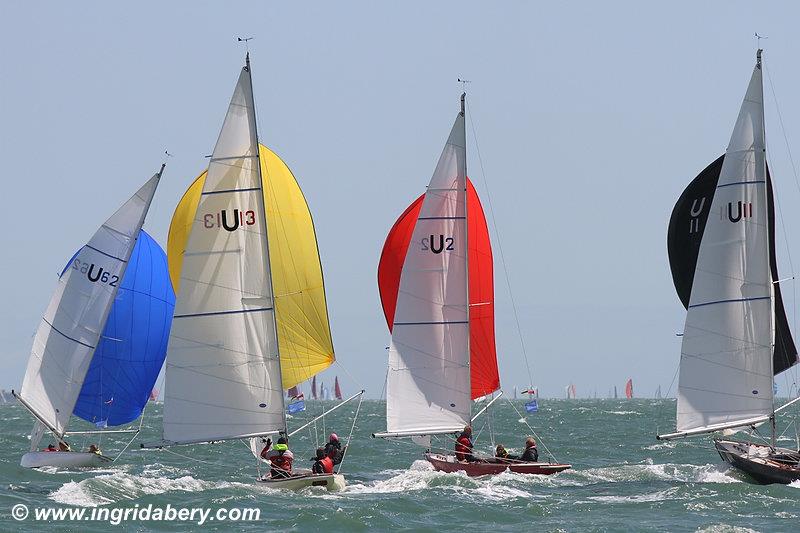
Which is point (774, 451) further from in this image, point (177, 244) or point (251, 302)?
point (177, 244)

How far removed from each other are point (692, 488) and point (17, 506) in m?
12.9

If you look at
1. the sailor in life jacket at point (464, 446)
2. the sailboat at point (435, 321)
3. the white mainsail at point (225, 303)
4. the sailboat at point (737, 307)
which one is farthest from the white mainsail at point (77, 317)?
the sailboat at point (737, 307)

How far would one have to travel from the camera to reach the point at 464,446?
29984mm

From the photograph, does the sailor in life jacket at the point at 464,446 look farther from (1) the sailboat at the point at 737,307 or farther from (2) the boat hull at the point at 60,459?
(2) the boat hull at the point at 60,459

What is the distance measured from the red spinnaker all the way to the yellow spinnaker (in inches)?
112

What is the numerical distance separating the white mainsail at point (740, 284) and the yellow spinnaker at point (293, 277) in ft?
25.4

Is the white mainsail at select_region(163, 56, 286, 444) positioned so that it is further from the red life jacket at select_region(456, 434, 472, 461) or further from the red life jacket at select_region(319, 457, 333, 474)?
the red life jacket at select_region(456, 434, 472, 461)

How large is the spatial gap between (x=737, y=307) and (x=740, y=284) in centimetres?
46

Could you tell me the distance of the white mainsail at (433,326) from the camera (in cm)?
3042

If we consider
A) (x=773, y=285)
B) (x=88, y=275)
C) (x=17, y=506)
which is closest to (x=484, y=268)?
(x=773, y=285)

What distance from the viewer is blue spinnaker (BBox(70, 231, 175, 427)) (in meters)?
33.8

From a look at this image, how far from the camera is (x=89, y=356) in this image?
32.2m

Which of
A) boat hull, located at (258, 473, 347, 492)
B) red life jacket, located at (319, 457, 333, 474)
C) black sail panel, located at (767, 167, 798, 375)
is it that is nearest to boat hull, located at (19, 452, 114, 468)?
boat hull, located at (258, 473, 347, 492)

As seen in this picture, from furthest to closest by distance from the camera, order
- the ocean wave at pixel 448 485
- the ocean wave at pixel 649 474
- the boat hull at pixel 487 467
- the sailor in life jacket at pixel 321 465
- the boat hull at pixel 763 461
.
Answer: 1. the ocean wave at pixel 649 474
2. the boat hull at pixel 487 467
3. the boat hull at pixel 763 461
4. the ocean wave at pixel 448 485
5. the sailor in life jacket at pixel 321 465
